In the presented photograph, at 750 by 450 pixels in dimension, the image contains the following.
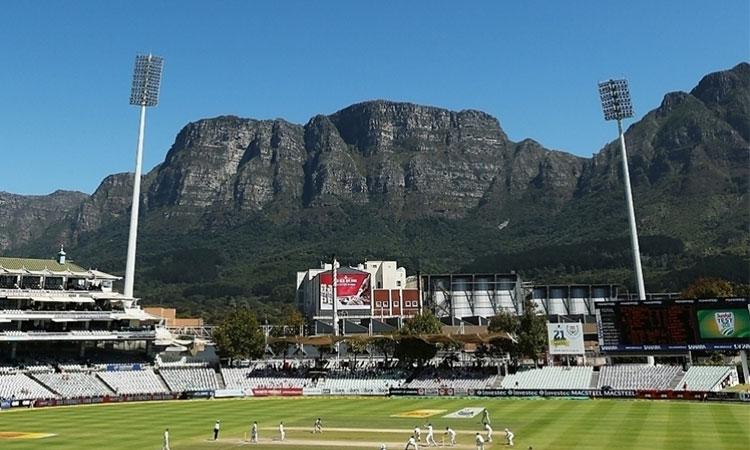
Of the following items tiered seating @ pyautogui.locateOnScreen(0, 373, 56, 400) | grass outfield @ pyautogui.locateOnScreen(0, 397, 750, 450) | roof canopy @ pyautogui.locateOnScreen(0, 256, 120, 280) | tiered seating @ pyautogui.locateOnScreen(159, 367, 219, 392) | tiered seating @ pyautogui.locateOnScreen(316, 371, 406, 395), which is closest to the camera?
grass outfield @ pyautogui.locateOnScreen(0, 397, 750, 450)

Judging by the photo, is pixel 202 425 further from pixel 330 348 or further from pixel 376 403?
pixel 330 348

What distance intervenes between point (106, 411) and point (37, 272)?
30.7 m

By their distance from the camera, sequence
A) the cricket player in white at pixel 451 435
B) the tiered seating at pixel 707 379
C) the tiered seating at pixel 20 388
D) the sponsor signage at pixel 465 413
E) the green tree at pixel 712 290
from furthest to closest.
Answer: the green tree at pixel 712 290 < the tiered seating at pixel 20 388 < the tiered seating at pixel 707 379 < the sponsor signage at pixel 465 413 < the cricket player in white at pixel 451 435

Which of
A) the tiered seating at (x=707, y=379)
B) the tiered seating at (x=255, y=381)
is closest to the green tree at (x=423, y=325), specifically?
the tiered seating at (x=255, y=381)

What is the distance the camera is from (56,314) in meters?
87.6

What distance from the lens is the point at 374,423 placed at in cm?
5509

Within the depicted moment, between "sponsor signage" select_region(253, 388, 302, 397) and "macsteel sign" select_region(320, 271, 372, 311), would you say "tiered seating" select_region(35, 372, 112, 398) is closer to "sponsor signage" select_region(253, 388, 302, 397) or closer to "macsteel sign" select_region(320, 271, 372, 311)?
"sponsor signage" select_region(253, 388, 302, 397)

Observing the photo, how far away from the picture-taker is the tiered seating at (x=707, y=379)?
73.7m

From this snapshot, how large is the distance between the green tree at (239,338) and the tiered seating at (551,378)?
42.0 metres

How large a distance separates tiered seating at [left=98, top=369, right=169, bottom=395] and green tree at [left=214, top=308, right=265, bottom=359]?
13389 mm

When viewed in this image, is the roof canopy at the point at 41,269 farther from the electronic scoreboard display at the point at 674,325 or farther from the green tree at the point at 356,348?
the electronic scoreboard display at the point at 674,325

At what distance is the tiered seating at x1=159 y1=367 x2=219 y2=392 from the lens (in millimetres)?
89500

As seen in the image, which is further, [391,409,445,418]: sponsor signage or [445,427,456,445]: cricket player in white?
[391,409,445,418]: sponsor signage

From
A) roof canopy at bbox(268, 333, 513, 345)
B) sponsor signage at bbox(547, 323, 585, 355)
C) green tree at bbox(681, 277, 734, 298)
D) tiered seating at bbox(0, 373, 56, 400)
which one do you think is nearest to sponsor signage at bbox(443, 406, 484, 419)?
roof canopy at bbox(268, 333, 513, 345)
